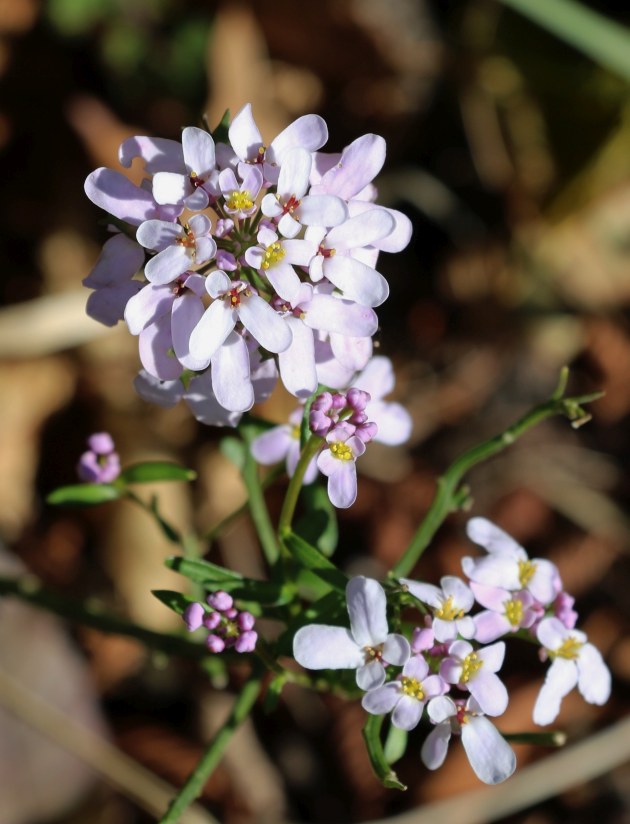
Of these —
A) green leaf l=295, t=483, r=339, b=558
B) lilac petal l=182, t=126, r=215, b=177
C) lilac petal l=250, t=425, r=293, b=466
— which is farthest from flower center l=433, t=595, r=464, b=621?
lilac petal l=182, t=126, r=215, b=177

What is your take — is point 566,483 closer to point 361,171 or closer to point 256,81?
point 256,81

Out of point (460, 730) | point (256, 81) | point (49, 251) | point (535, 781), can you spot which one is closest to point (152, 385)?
point (460, 730)

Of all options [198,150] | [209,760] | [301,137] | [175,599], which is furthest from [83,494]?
[301,137]

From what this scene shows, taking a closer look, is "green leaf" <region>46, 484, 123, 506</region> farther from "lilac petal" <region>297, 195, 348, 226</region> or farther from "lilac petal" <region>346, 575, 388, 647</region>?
"lilac petal" <region>297, 195, 348, 226</region>

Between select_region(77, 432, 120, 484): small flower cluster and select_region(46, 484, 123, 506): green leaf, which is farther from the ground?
select_region(77, 432, 120, 484): small flower cluster

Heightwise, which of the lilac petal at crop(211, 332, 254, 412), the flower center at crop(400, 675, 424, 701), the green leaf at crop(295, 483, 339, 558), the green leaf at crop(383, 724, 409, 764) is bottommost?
the green leaf at crop(383, 724, 409, 764)

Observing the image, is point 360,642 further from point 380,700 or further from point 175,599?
point 175,599

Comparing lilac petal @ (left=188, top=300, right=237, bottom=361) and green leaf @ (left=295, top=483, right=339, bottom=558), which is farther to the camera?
green leaf @ (left=295, top=483, right=339, bottom=558)

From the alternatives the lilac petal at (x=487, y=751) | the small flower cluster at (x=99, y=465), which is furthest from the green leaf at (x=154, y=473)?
the lilac petal at (x=487, y=751)
